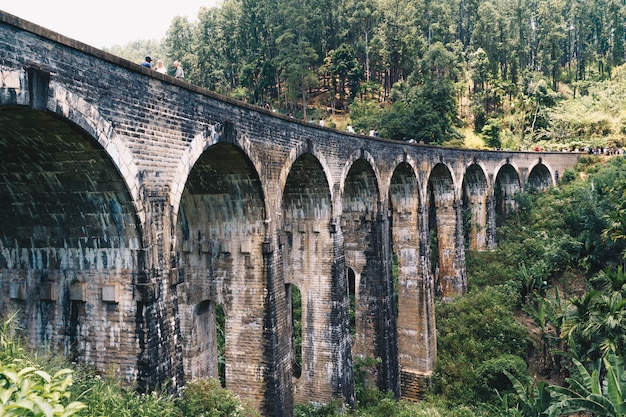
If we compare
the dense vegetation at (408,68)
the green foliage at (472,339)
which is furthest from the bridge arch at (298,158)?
the dense vegetation at (408,68)

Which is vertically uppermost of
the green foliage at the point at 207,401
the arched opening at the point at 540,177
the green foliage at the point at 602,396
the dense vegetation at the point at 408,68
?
the dense vegetation at the point at 408,68

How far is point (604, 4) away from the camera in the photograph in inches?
2653

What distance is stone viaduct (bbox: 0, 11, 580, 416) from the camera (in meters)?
7.68

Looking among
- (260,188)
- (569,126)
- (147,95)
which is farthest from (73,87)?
(569,126)

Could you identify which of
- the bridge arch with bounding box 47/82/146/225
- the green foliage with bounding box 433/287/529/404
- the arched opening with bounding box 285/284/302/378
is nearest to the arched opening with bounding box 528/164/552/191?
the green foliage with bounding box 433/287/529/404

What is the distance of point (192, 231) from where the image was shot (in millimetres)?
12938

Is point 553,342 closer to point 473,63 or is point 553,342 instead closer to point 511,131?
point 511,131

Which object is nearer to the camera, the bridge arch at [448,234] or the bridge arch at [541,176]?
the bridge arch at [448,234]

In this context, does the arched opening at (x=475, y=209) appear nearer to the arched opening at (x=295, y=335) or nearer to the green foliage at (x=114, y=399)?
the arched opening at (x=295, y=335)

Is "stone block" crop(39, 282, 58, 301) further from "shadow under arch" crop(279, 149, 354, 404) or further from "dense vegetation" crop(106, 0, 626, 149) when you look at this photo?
"dense vegetation" crop(106, 0, 626, 149)

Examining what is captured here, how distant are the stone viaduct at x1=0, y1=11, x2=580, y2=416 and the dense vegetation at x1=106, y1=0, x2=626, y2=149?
21700mm

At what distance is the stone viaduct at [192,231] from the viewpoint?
7684 millimetres

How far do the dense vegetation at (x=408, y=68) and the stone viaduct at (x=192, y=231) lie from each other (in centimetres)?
2170

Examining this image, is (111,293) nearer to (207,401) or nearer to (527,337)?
(207,401)
